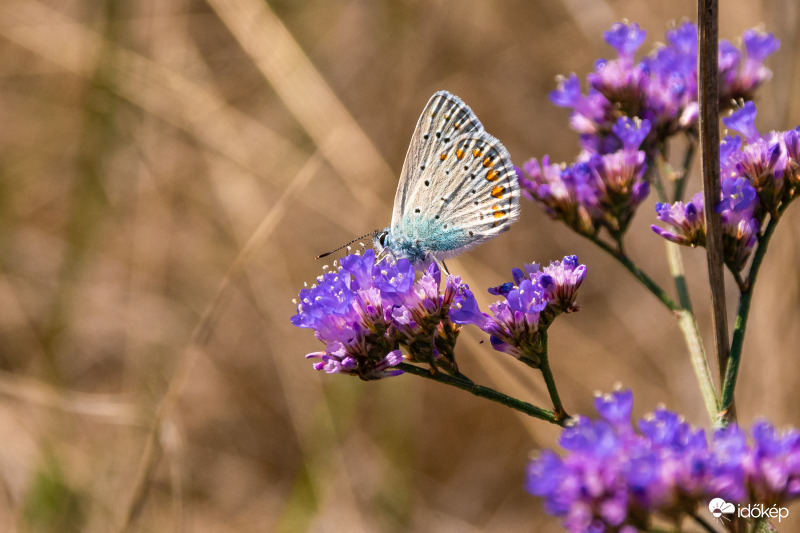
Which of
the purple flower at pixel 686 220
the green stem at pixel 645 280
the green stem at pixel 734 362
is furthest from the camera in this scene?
the green stem at pixel 645 280

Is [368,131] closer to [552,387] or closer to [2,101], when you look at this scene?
[2,101]

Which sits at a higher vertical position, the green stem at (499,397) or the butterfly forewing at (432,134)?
the butterfly forewing at (432,134)

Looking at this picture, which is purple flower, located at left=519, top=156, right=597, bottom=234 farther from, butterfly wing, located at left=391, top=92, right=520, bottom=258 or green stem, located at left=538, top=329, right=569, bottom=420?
green stem, located at left=538, top=329, right=569, bottom=420

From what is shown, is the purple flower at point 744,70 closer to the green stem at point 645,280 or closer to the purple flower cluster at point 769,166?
the purple flower cluster at point 769,166

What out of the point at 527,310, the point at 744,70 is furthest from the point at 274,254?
the point at 527,310

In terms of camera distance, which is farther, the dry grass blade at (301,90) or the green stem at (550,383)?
the dry grass blade at (301,90)

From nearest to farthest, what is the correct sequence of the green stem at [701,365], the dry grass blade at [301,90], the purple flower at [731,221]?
the green stem at [701,365], the purple flower at [731,221], the dry grass blade at [301,90]

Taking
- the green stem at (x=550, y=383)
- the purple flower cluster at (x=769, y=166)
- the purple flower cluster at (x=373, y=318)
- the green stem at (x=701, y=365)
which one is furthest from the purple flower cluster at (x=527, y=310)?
the purple flower cluster at (x=769, y=166)
